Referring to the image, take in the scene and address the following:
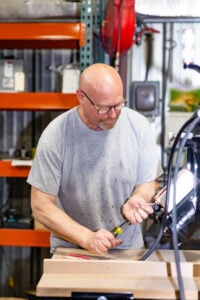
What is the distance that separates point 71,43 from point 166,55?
706mm

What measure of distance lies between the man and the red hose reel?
2.13 ft

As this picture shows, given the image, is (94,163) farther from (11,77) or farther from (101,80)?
(11,77)

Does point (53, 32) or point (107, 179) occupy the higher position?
point (53, 32)

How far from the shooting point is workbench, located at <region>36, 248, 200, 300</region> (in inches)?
34.2

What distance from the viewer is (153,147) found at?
164 cm

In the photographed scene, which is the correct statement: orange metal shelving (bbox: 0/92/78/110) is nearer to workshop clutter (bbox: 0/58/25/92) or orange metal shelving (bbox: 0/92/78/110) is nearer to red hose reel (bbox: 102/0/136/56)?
workshop clutter (bbox: 0/58/25/92)

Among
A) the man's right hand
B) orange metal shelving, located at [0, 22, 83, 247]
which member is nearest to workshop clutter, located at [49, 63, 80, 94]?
orange metal shelving, located at [0, 22, 83, 247]

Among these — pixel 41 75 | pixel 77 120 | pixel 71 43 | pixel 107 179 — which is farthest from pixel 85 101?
pixel 41 75

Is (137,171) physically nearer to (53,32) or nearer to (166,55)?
(53,32)

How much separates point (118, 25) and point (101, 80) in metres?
0.74

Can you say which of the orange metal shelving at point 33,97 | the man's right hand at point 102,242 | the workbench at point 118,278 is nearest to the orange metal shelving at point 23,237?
the orange metal shelving at point 33,97

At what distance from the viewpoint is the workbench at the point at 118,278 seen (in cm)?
87

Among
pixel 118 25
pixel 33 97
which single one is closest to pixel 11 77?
pixel 33 97

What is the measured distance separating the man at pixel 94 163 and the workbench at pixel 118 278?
20.2 inches
